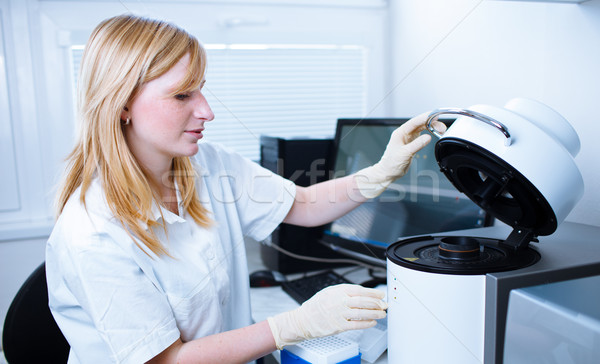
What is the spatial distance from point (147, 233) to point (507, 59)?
1004mm

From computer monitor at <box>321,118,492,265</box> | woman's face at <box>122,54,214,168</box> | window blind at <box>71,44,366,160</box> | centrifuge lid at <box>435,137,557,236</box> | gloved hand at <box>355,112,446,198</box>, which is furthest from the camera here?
window blind at <box>71,44,366,160</box>

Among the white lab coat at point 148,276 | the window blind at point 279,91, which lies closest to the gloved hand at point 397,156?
the white lab coat at point 148,276

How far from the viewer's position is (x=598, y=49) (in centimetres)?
96

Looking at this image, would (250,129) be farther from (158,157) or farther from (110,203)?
(110,203)

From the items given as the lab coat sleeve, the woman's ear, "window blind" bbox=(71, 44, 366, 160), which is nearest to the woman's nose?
the woman's ear

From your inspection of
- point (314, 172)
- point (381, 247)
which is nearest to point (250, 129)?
point (314, 172)

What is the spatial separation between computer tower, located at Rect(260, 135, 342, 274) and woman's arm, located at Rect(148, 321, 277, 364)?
66 centimetres

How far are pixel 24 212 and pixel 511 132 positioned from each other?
157 centimetres

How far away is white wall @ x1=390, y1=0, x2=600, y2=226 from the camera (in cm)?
100

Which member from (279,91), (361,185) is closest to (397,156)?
(361,185)

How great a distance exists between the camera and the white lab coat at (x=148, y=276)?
0.84 metres

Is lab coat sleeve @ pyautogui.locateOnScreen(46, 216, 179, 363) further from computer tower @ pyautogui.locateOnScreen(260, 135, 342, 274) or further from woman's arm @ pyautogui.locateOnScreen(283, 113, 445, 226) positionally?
computer tower @ pyautogui.locateOnScreen(260, 135, 342, 274)

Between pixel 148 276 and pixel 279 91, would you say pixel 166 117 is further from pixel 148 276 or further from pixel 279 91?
pixel 279 91

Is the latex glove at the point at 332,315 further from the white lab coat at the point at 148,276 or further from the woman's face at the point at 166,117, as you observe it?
the woman's face at the point at 166,117
